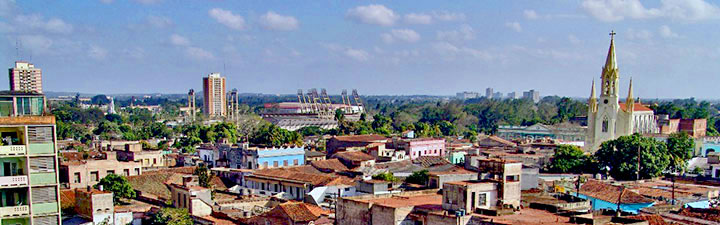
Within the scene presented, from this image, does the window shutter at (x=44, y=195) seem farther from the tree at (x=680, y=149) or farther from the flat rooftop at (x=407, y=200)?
the tree at (x=680, y=149)

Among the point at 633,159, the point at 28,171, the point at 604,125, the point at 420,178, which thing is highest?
the point at 28,171

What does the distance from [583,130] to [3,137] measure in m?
58.3

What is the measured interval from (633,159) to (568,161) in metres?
3.74

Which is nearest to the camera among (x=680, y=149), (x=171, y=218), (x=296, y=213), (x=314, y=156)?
(x=296, y=213)

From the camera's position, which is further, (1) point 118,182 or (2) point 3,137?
(1) point 118,182

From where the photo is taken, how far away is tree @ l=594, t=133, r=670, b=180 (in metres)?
35.7

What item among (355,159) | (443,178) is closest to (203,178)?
(355,159)

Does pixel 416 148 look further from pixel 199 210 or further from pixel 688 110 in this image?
pixel 688 110

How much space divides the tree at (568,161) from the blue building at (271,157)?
53.0ft

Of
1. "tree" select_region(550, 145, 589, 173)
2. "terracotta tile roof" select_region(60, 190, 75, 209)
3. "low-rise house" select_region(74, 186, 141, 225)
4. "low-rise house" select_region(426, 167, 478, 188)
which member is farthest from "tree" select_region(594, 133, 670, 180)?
"terracotta tile roof" select_region(60, 190, 75, 209)

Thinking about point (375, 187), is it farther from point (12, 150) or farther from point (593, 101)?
point (593, 101)

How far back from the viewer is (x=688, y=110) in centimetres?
8969

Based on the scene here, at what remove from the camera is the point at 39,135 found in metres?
11.2

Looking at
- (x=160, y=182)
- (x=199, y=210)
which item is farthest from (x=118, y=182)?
(x=199, y=210)
